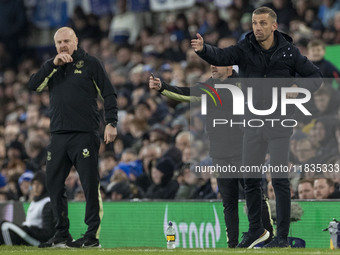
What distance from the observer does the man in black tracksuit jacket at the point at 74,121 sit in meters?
9.41

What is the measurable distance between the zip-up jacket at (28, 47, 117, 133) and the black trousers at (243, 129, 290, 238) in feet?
4.92

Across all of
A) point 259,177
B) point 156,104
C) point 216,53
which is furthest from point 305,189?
point 156,104

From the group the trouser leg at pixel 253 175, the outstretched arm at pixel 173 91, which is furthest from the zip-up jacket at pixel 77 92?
the trouser leg at pixel 253 175

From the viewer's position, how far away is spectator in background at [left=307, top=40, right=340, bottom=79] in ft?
44.8

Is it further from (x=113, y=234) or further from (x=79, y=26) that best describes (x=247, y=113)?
(x=79, y=26)

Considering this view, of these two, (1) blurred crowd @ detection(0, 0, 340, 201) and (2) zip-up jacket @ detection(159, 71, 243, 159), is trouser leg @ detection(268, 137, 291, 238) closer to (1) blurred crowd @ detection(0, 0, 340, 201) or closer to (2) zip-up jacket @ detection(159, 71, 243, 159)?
(2) zip-up jacket @ detection(159, 71, 243, 159)

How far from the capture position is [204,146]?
531 inches

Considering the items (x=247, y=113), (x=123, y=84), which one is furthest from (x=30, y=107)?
(x=247, y=113)

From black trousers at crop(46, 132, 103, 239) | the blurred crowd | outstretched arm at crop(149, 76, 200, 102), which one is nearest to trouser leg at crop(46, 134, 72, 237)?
black trousers at crop(46, 132, 103, 239)

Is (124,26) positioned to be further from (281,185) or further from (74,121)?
(281,185)

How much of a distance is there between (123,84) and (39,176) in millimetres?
6843

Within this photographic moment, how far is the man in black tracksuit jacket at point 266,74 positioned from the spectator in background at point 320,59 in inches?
186

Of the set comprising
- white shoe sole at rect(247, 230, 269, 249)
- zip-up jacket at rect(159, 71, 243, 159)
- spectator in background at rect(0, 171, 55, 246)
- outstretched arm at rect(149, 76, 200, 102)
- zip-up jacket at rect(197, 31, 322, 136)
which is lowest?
spectator in background at rect(0, 171, 55, 246)

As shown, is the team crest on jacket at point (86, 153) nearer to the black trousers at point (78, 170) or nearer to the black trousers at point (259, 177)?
the black trousers at point (78, 170)
